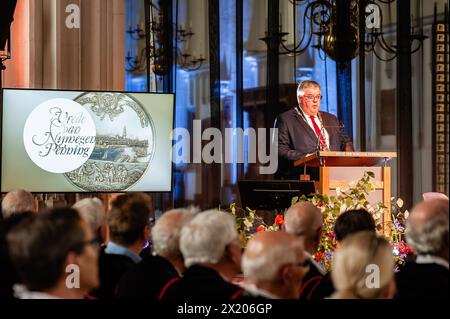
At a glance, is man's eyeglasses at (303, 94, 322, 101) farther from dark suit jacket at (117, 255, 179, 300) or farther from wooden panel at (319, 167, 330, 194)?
dark suit jacket at (117, 255, 179, 300)

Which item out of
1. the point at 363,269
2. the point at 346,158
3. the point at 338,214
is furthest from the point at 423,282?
the point at 346,158

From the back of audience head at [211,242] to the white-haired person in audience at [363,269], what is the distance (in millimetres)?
515

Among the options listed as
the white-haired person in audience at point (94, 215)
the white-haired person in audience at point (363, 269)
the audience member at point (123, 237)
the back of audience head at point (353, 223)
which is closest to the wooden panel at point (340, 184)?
the back of audience head at point (353, 223)

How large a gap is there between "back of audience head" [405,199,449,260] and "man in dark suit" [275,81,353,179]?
136 inches

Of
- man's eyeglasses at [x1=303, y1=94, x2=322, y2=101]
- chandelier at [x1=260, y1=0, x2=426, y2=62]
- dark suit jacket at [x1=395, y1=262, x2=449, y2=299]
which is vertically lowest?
dark suit jacket at [x1=395, y1=262, x2=449, y2=299]

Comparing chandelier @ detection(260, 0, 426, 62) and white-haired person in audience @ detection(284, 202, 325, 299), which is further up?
chandelier @ detection(260, 0, 426, 62)

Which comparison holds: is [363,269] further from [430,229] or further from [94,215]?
[94,215]

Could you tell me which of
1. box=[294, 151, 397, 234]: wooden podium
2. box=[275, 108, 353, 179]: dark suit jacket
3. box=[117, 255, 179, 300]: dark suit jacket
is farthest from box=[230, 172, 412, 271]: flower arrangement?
box=[117, 255, 179, 300]: dark suit jacket

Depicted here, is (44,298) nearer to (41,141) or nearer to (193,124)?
(41,141)

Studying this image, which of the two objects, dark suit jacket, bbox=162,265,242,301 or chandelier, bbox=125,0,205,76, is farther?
chandelier, bbox=125,0,205,76

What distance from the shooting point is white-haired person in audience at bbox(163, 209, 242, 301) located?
2721 millimetres

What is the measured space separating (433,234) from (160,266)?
953 mm

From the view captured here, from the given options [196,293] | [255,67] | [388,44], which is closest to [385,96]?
[388,44]

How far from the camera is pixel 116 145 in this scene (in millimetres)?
6176
